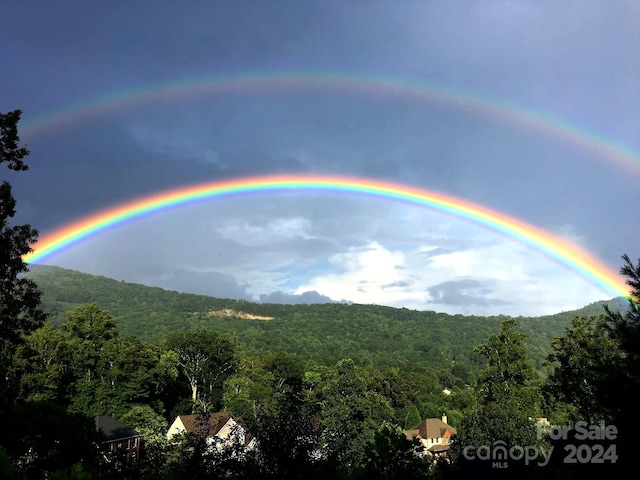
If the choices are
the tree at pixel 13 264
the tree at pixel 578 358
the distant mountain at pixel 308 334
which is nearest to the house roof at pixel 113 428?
the tree at pixel 13 264

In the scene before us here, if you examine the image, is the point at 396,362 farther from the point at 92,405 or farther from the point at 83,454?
the point at 83,454

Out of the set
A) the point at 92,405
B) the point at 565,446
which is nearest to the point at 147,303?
the point at 92,405

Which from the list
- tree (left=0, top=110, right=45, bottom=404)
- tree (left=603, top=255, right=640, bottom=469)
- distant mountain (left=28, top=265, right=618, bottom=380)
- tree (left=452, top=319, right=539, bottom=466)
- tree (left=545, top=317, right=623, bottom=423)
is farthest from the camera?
distant mountain (left=28, top=265, right=618, bottom=380)

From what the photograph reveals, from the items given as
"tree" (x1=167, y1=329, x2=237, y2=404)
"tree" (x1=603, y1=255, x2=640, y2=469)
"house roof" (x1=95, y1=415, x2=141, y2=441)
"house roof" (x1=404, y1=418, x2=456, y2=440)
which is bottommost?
"house roof" (x1=404, y1=418, x2=456, y2=440)

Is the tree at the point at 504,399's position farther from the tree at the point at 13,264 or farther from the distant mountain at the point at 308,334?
the distant mountain at the point at 308,334

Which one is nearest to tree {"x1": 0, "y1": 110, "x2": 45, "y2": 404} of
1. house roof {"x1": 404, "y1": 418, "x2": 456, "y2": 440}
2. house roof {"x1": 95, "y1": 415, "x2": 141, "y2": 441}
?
house roof {"x1": 95, "y1": 415, "x2": 141, "y2": 441}

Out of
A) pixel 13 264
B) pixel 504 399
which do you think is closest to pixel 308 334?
pixel 504 399

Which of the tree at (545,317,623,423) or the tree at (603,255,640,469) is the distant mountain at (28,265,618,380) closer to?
the tree at (545,317,623,423)

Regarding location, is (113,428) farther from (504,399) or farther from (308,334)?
(308,334)

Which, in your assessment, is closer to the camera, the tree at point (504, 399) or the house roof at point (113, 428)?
the tree at point (504, 399)
